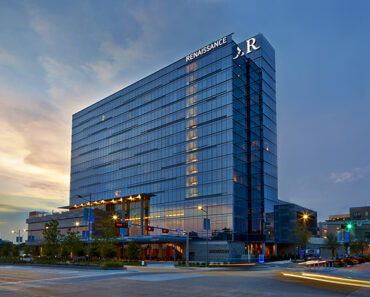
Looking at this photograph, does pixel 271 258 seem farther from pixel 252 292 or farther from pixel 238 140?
pixel 252 292

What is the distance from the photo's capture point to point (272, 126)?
102188 millimetres

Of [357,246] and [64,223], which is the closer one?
[357,246]

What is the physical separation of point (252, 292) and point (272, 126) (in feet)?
276

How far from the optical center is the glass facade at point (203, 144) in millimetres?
86625

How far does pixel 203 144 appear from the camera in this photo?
91562 millimetres

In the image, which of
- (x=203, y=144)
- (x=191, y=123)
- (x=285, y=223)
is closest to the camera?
(x=203, y=144)

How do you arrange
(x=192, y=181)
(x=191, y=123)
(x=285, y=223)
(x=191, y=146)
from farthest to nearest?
(x=191, y=123)
(x=191, y=146)
(x=285, y=223)
(x=192, y=181)

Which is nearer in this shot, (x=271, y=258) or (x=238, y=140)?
(x=271, y=258)

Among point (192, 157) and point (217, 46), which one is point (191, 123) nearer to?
point (192, 157)

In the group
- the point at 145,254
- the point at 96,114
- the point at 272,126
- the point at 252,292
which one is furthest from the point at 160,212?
the point at 252,292

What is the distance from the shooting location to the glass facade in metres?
86.6

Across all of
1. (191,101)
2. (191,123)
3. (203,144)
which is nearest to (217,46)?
(191,101)

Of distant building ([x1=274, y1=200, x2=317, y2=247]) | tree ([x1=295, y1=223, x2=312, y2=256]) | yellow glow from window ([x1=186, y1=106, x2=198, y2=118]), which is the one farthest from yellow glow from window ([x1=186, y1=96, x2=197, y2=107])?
tree ([x1=295, y1=223, x2=312, y2=256])

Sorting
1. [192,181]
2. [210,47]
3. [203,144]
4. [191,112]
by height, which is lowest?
[192,181]
